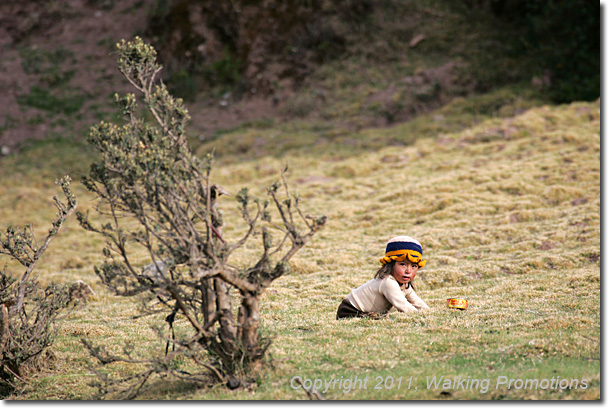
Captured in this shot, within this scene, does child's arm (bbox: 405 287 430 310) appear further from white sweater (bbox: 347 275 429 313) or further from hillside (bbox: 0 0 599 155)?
hillside (bbox: 0 0 599 155)

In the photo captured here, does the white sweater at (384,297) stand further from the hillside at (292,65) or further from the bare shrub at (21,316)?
the hillside at (292,65)

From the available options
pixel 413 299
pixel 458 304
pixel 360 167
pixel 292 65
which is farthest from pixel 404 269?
pixel 292 65

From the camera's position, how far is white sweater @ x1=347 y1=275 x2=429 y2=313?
20.5ft

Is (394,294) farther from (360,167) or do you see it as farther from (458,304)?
(360,167)

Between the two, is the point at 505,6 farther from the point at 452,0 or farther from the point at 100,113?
the point at 100,113

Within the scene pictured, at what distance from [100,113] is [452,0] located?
17.0m

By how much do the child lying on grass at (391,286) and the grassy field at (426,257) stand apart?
21 cm

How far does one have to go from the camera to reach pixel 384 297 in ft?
21.1

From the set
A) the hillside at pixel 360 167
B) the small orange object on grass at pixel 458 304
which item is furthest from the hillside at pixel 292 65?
the small orange object on grass at pixel 458 304

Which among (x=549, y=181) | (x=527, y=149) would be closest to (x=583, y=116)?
(x=527, y=149)

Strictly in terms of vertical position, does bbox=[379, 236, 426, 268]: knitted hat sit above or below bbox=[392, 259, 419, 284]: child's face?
above

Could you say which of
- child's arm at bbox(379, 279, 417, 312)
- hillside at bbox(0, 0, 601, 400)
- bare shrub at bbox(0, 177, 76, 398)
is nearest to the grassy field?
hillside at bbox(0, 0, 601, 400)

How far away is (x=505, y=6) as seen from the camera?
24875mm

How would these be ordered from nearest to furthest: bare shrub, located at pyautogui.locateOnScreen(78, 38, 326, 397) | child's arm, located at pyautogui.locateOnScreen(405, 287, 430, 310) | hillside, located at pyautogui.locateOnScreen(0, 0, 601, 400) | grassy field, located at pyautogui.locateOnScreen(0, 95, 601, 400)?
1. bare shrub, located at pyautogui.locateOnScreen(78, 38, 326, 397)
2. grassy field, located at pyautogui.locateOnScreen(0, 95, 601, 400)
3. hillside, located at pyautogui.locateOnScreen(0, 0, 601, 400)
4. child's arm, located at pyautogui.locateOnScreen(405, 287, 430, 310)
